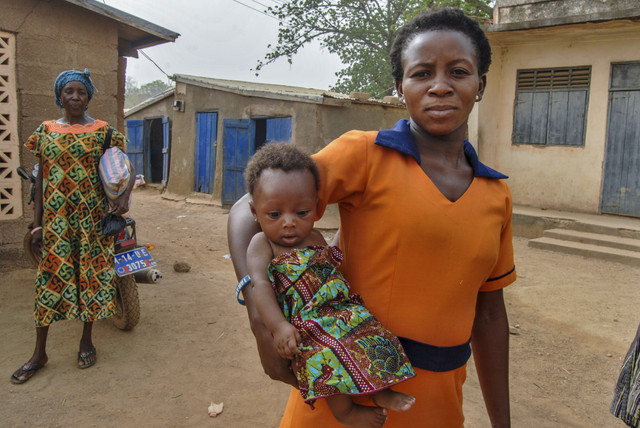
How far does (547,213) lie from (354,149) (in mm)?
8991

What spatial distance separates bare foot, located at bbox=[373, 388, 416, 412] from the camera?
1.13 m

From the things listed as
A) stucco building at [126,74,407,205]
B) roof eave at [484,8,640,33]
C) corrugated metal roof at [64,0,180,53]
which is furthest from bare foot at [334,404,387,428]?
roof eave at [484,8,640,33]

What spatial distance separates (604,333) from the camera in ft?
15.2

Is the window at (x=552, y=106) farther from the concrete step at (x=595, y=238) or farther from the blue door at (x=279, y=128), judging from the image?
the blue door at (x=279, y=128)

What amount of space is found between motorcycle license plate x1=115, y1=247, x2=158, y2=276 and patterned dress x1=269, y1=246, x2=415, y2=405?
116 inches

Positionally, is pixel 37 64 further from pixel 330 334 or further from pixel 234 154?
pixel 234 154

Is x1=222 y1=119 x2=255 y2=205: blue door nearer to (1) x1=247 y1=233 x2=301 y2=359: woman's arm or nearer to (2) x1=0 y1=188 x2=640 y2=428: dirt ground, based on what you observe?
(2) x1=0 y1=188 x2=640 y2=428: dirt ground

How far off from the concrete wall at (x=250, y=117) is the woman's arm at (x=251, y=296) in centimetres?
654

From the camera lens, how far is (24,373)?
10.7 feet

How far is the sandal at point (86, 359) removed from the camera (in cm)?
348

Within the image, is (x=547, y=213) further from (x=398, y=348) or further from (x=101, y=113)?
(x=398, y=348)

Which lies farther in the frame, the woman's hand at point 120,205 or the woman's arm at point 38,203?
the woman's hand at point 120,205

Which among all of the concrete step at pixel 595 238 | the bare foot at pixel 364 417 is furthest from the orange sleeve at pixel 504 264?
the concrete step at pixel 595 238

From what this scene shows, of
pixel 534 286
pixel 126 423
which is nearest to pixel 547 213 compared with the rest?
pixel 534 286
